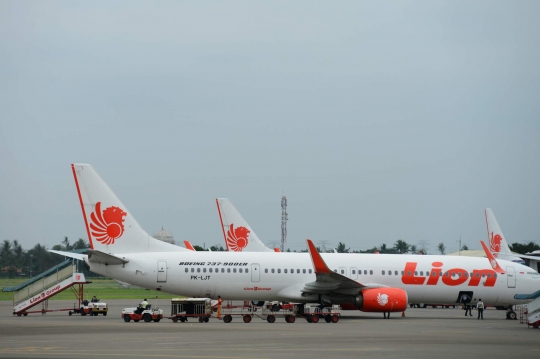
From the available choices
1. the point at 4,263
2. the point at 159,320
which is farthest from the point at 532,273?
the point at 4,263

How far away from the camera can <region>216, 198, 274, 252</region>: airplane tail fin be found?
56.6 meters

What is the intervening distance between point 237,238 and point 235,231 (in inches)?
23.4

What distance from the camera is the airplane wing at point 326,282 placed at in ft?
117

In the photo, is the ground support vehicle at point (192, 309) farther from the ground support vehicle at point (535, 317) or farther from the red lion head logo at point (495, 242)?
the red lion head logo at point (495, 242)

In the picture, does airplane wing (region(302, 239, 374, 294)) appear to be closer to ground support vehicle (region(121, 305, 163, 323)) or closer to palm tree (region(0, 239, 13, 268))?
ground support vehicle (region(121, 305, 163, 323))

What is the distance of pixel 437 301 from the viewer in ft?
131

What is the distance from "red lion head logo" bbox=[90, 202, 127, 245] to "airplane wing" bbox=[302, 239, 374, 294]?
9029 mm

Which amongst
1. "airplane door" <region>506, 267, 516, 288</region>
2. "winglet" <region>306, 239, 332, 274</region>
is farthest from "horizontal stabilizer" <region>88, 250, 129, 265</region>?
"airplane door" <region>506, 267, 516, 288</region>

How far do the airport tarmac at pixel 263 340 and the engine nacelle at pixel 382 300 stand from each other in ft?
8.28

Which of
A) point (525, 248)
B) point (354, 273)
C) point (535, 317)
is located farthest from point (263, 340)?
point (525, 248)

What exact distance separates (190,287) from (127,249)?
11.5ft

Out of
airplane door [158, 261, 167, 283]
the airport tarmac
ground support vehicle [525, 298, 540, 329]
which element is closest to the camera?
the airport tarmac

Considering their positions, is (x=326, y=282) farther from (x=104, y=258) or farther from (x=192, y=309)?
(x=104, y=258)

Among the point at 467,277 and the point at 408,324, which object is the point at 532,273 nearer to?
the point at 467,277
